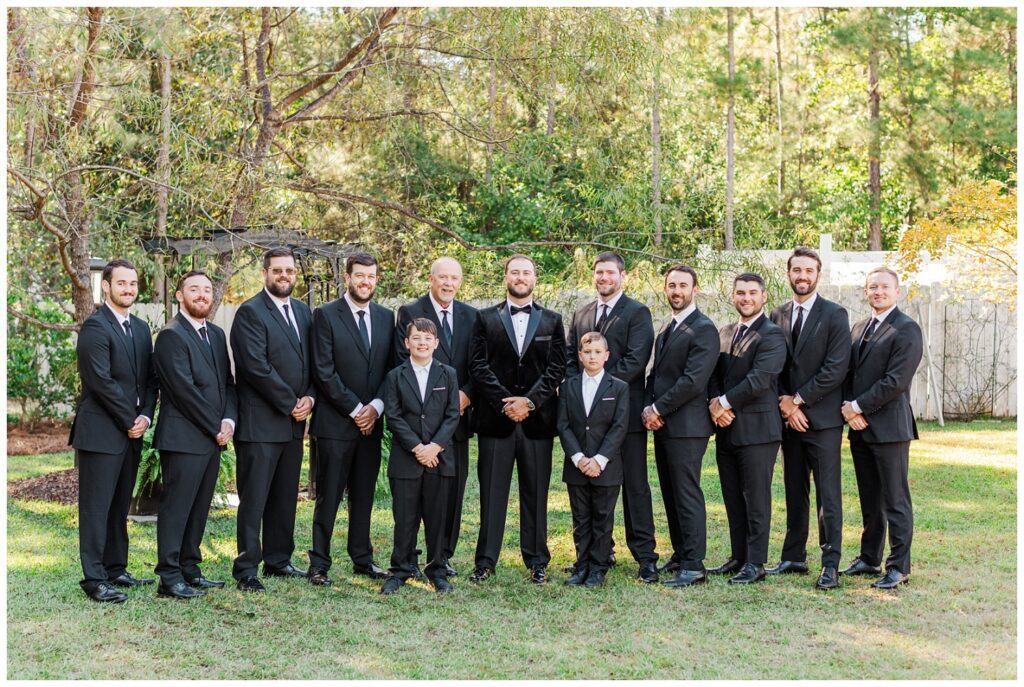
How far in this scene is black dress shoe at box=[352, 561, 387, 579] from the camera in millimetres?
6345

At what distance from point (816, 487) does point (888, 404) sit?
25.4 inches

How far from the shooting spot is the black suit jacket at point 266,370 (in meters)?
6.07

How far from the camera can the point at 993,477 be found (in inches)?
389

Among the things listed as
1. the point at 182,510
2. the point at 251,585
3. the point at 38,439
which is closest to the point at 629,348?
the point at 251,585

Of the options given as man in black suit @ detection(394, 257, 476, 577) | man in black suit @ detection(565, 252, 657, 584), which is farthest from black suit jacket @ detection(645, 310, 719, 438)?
A: man in black suit @ detection(394, 257, 476, 577)

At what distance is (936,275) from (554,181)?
7.61 m

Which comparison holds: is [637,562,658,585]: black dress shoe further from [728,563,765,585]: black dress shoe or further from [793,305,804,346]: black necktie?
[793,305,804,346]: black necktie

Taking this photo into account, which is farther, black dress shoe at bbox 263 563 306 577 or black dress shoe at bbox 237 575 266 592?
black dress shoe at bbox 263 563 306 577

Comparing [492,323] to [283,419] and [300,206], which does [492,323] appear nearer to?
[283,419]

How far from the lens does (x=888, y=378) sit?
6.15m

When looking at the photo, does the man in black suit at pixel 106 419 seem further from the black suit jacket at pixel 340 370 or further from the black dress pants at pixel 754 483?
the black dress pants at pixel 754 483

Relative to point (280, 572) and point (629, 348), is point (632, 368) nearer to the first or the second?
point (629, 348)

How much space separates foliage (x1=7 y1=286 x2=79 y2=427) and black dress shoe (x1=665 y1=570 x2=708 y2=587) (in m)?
8.63

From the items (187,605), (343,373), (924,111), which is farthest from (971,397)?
(187,605)
